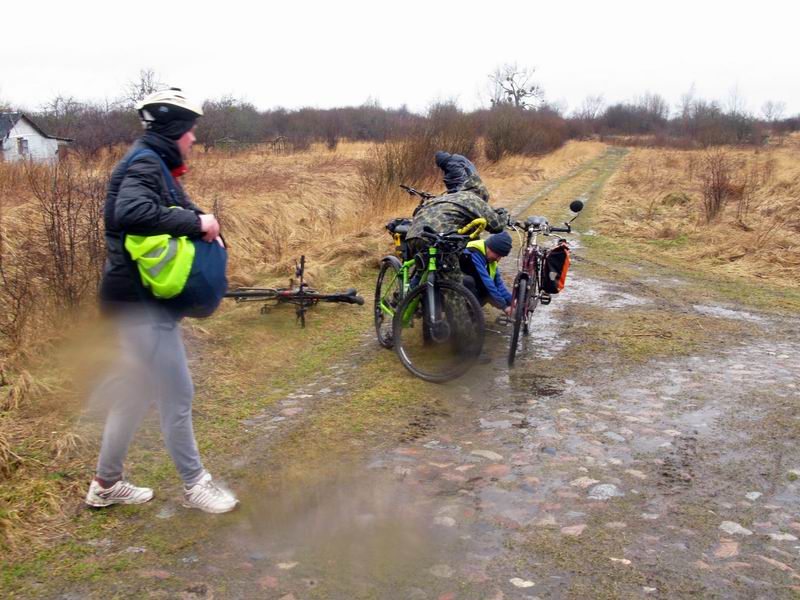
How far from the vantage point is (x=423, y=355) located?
590 centimetres

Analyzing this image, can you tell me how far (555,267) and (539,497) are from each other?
3276 millimetres

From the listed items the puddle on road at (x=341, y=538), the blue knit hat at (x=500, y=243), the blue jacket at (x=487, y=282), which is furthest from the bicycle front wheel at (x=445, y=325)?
the puddle on road at (x=341, y=538)

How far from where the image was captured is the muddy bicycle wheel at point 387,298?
635 centimetres

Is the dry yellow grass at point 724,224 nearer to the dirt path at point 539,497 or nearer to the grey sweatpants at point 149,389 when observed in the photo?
the dirt path at point 539,497

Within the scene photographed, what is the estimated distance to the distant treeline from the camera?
75.1 feet

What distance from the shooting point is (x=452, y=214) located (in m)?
5.87

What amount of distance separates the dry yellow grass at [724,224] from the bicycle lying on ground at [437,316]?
615 cm

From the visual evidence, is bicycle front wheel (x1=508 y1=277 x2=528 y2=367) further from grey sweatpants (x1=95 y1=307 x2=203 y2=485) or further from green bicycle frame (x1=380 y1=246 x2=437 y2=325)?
grey sweatpants (x1=95 y1=307 x2=203 y2=485)

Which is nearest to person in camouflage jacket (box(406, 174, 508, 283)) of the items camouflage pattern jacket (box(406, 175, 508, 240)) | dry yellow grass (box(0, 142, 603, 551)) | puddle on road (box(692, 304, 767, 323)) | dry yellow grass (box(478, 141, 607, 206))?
camouflage pattern jacket (box(406, 175, 508, 240))

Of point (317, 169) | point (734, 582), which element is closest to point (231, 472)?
point (734, 582)

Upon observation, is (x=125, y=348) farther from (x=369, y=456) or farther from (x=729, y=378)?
(x=729, y=378)

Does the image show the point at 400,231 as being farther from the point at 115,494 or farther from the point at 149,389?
the point at 115,494

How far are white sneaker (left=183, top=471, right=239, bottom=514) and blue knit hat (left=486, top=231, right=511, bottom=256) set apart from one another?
3.21m

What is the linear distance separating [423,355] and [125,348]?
3.02 metres
